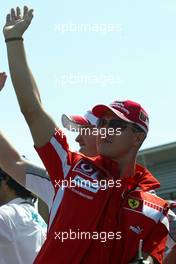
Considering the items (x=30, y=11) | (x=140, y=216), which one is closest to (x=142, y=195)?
(x=140, y=216)

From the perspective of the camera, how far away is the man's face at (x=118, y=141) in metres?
2.99

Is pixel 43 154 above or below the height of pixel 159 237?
above

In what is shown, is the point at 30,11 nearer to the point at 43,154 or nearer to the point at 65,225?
the point at 43,154

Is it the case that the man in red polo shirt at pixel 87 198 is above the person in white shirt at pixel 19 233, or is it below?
above

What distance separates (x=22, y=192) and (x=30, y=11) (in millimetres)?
1690

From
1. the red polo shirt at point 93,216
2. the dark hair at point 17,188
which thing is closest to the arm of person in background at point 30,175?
the red polo shirt at point 93,216

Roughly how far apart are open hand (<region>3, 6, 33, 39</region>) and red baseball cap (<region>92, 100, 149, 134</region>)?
0.59 meters

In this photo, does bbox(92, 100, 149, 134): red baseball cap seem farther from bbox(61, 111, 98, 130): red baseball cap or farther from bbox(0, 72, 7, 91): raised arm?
bbox(61, 111, 98, 130): red baseball cap

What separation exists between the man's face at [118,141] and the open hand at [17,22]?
65 cm

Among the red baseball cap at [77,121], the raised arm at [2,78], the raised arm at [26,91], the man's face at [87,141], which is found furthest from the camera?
the red baseball cap at [77,121]

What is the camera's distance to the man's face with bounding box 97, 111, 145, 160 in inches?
118

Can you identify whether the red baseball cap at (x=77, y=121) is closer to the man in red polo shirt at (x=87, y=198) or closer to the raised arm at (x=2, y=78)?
the raised arm at (x=2, y=78)

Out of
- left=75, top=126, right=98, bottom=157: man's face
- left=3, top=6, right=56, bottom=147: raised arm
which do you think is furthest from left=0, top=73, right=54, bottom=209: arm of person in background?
left=75, top=126, right=98, bottom=157: man's face

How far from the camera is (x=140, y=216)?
288 cm
